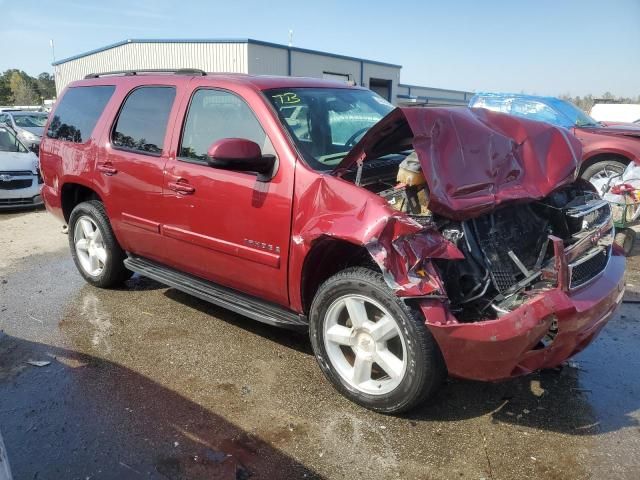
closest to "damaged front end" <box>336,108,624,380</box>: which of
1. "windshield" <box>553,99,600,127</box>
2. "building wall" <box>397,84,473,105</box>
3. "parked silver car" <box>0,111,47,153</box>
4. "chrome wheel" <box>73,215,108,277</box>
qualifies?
"chrome wheel" <box>73,215,108,277</box>

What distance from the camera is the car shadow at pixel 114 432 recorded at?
2.59 m

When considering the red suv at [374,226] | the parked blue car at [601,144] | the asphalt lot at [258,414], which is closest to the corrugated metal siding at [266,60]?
the parked blue car at [601,144]

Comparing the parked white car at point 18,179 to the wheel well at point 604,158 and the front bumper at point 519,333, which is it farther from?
the wheel well at point 604,158

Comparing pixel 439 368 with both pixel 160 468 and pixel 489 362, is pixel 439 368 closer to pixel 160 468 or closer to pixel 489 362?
pixel 489 362

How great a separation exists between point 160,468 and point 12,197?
28.2ft

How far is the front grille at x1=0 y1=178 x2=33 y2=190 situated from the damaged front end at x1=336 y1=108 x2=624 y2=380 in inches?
339

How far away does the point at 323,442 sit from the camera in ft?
9.11

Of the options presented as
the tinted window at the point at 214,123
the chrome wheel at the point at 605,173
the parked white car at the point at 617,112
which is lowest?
the chrome wheel at the point at 605,173

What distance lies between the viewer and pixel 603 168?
25.4 ft

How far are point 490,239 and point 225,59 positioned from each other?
23.2 m

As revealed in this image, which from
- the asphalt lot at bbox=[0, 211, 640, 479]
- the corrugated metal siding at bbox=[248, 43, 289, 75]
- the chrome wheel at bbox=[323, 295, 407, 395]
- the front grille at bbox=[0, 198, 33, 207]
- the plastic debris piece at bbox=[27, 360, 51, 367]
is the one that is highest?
the corrugated metal siding at bbox=[248, 43, 289, 75]

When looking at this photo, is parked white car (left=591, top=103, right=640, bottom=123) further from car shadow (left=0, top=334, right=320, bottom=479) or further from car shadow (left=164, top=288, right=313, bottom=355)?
car shadow (left=0, top=334, right=320, bottom=479)

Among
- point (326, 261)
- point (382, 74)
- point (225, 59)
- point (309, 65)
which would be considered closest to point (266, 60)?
point (225, 59)

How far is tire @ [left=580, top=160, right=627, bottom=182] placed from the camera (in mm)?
7597
